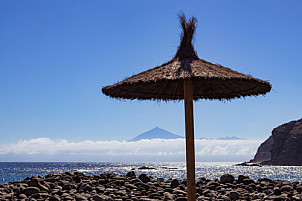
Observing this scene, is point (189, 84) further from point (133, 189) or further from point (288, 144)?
point (288, 144)

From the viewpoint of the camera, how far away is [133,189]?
10.8 metres

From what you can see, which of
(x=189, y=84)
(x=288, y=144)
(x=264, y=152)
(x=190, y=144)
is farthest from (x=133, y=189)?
(x=264, y=152)

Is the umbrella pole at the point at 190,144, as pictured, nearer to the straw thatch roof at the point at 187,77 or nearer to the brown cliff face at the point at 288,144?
the straw thatch roof at the point at 187,77

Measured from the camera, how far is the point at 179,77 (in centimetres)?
646

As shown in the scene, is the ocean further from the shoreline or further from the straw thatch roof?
the straw thatch roof

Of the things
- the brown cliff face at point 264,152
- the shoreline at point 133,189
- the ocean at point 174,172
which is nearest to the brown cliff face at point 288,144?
the ocean at point 174,172

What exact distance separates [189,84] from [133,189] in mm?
5182

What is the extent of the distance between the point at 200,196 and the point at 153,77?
5294 millimetres

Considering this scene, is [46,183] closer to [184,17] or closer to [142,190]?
[142,190]

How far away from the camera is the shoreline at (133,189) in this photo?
384 inches

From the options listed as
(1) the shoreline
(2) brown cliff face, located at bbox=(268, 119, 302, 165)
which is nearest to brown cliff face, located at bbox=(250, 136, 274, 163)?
(2) brown cliff face, located at bbox=(268, 119, 302, 165)

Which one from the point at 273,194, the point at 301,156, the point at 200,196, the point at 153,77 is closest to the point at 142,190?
the point at 200,196

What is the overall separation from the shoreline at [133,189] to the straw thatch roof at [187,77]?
3054mm

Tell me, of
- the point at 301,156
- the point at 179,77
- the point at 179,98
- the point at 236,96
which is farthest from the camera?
the point at 301,156
